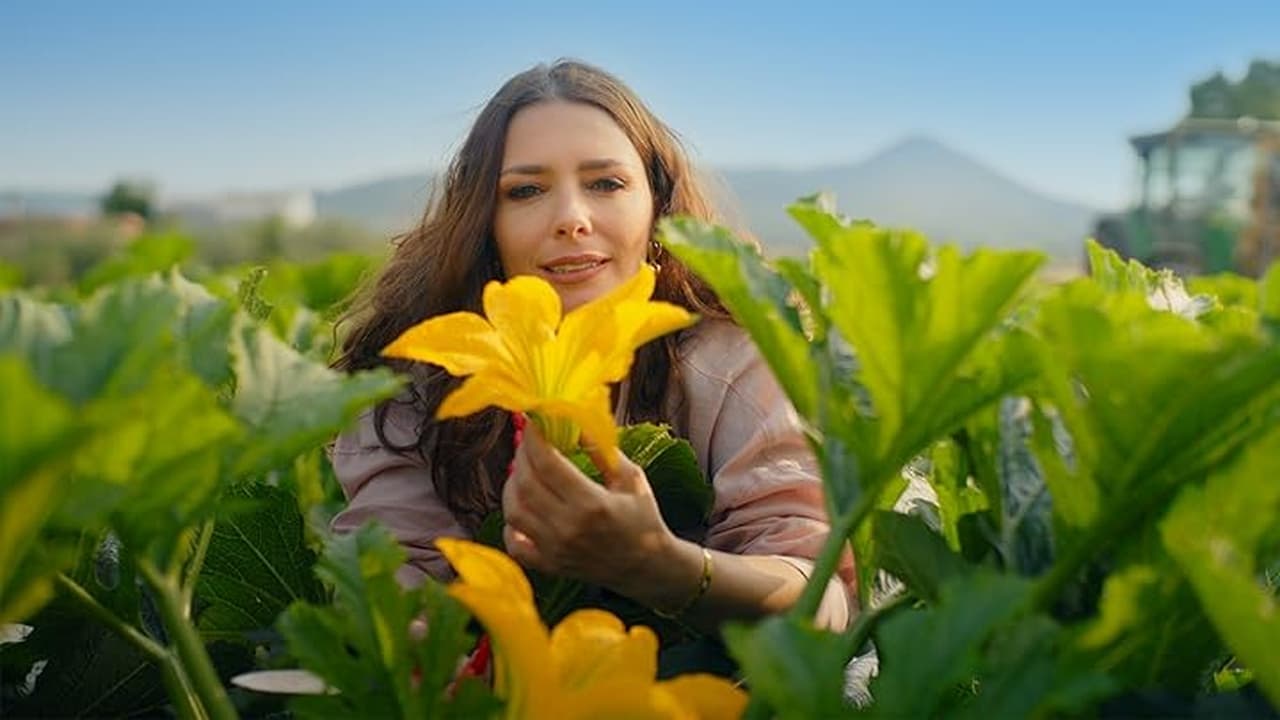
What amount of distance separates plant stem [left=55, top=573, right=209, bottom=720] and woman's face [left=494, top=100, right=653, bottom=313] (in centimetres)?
94

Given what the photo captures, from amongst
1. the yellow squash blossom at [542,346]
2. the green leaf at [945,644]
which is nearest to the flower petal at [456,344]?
the yellow squash blossom at [542,346]

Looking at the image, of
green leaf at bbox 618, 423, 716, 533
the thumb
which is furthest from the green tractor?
the thumb

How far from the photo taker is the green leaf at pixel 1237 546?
67 centimetres

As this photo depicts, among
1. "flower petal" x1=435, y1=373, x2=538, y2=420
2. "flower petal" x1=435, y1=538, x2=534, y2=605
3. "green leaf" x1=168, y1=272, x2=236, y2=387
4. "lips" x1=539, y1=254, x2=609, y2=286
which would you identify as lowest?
"lips" x1=539, y1=254, x2=609, y2=286

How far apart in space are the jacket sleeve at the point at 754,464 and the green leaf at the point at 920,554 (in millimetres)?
473

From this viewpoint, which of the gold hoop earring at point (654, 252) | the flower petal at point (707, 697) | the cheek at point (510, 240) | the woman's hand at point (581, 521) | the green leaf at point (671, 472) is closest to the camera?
the flower petal at point (707, 697)

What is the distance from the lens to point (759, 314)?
2.91 feet

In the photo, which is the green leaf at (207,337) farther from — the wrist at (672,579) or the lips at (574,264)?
the lips at (574,264)

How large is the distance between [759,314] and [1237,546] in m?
0.29

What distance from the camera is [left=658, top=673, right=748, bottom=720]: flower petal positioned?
0.81 meters

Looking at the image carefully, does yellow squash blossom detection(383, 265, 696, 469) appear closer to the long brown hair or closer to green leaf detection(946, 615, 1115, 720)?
green leaf detection(946, 615, 1115, 720)

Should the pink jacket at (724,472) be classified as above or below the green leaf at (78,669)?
below

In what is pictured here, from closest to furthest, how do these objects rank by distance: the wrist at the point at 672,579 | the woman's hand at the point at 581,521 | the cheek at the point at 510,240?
the woman's hand at the point at 581,521 → the wrist at the point at 672,579 → the cheek at the point at 510,240

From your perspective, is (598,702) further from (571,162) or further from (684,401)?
(571,162)
